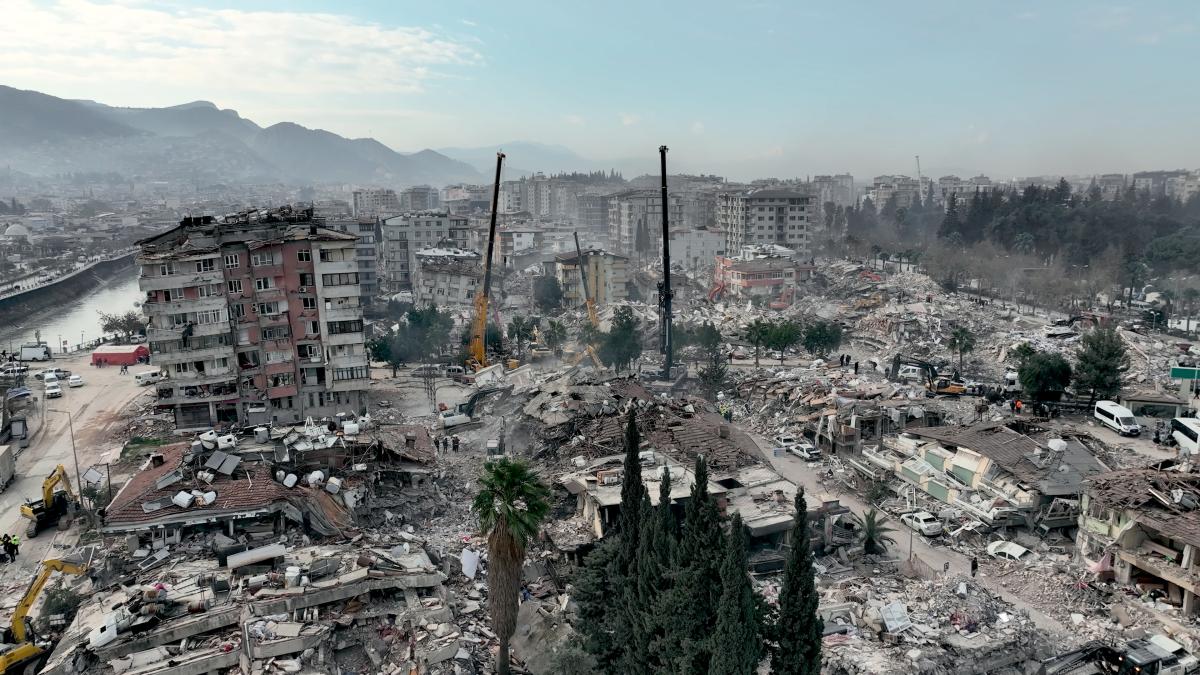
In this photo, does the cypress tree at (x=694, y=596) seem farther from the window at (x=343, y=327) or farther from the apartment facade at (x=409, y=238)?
the apartment facade at (x=409, y=238)

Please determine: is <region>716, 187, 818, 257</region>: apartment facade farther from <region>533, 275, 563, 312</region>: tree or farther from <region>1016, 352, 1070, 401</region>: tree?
<region>1016, 352, 1070, 401</region>: tree

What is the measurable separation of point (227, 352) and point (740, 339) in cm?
2730

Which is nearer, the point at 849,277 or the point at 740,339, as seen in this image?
the point at 740,339

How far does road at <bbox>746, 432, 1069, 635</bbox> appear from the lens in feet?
54.8

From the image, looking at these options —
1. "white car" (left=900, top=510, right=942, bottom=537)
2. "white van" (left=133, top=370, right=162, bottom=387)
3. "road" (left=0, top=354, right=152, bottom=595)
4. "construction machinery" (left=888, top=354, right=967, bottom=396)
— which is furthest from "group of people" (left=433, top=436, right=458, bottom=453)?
"construction machinery" (left=888, top=354, right=967, bottom=396)

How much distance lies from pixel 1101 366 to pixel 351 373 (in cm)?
2702

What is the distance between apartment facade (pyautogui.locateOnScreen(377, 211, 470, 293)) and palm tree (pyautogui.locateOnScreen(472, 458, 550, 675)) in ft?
187

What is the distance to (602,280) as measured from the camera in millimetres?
58750

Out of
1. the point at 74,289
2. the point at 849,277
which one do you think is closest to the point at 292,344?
the point at 849,277

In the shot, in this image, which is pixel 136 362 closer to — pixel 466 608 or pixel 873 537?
pixel 466 608

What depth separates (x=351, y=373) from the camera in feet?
98.3

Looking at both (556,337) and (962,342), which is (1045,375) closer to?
(962,342)

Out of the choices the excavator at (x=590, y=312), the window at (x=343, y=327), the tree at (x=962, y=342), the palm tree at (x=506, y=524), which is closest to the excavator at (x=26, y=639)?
the palm tree at (x=506, y=524)

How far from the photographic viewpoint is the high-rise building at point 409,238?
69.9 meters
